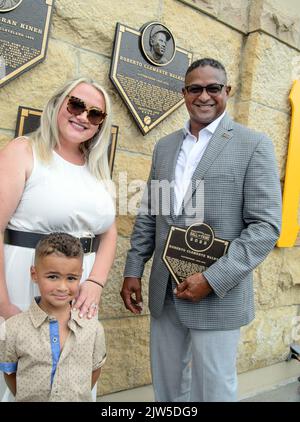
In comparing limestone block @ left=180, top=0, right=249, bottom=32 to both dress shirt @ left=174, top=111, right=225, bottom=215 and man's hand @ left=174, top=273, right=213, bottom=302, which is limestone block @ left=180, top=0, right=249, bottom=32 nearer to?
dress shirt @ left=174, top=111, right=225, bottom=215

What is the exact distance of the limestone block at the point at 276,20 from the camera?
9.62 ft

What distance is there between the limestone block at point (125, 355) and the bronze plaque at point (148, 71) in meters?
1.31

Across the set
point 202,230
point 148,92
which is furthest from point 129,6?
point 202,230

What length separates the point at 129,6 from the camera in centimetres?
242

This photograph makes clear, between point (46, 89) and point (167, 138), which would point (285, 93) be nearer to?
point (167, 138)

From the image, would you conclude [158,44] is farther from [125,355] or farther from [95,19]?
[125,355]

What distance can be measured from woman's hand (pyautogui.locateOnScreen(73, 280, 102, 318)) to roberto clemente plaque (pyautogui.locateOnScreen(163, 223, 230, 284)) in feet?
1.21

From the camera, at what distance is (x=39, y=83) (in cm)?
213

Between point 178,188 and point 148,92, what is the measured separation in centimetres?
92

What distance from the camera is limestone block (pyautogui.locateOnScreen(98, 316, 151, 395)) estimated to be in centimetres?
251

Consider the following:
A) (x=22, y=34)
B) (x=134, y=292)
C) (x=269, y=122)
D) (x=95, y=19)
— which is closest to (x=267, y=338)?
(x=134, y=292)

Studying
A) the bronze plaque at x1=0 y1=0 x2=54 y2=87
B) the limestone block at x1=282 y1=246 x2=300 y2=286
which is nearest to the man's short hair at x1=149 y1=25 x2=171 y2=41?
the bronze plaque at x1=0 y1=0 x2=54 y2=87

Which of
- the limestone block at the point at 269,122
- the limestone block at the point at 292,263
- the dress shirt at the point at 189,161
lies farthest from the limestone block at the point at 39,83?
the limestone block at the point at 292,263

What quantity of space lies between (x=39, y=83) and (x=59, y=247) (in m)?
1.17
